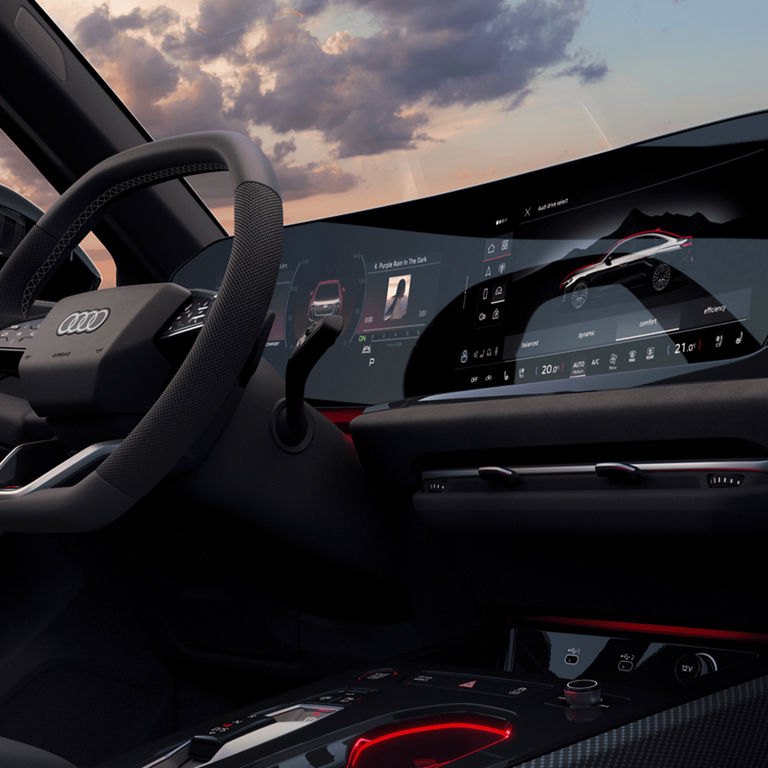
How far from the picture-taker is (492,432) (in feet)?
3.43

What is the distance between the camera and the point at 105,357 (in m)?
0.92

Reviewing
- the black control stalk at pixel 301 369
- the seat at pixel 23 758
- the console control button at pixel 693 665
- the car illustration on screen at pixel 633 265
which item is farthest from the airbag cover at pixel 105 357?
the console control button at pixel 693 665

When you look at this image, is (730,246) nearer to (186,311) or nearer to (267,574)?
(186,311)

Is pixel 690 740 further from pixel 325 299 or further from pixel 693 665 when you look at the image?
pixel 325 299

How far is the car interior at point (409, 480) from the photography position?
2.80 feet

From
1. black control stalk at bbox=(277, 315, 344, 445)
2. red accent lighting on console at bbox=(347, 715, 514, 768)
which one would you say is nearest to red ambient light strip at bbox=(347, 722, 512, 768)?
red accent lighting on console at bbox=(347, 715, 514, 768)

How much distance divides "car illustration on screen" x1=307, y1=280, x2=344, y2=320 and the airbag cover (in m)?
0.51

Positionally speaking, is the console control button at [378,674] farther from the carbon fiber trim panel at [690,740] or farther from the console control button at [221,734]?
the carbon fiber trim panel at [690,740]

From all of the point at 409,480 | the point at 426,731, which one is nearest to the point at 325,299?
the point at 409,480

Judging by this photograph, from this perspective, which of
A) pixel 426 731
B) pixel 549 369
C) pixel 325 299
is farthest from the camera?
pixel 325 299

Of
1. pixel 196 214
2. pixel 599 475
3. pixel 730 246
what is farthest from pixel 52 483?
pixel 196 214

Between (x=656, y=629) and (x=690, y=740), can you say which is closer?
(x=690, y=740)

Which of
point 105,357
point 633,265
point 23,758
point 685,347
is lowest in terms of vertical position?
point 23,758

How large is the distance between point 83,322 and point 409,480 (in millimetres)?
444
